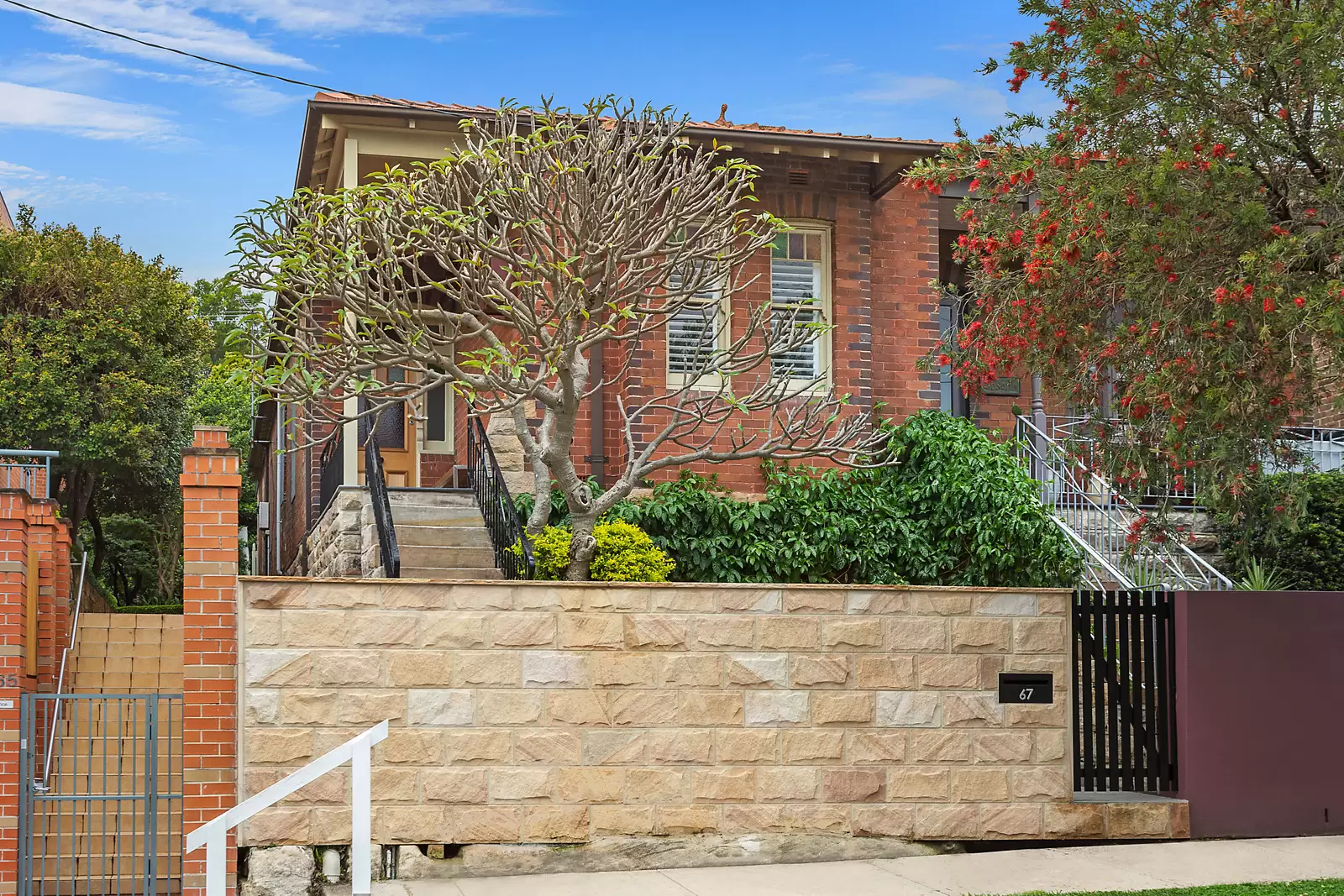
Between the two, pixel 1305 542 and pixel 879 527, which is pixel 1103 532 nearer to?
pixel 1305 542

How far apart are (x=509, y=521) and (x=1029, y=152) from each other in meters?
5.48

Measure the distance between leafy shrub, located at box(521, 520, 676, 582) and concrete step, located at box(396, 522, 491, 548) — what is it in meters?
1.65

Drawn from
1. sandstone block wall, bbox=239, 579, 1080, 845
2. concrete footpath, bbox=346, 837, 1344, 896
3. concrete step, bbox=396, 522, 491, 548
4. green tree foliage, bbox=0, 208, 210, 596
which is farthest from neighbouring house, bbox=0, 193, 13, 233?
concrete footpath, bbox=346, 837, 1344, 896

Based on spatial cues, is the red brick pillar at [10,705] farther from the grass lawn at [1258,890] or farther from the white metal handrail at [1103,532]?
the white metal handrail at [1103,532]

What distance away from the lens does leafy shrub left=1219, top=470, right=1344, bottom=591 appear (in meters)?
15.0

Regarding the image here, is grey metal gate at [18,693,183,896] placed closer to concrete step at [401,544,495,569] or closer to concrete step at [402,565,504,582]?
concrete step at [402,565,504,582]

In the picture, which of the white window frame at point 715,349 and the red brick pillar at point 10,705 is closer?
the red brick pillar at point 10,705

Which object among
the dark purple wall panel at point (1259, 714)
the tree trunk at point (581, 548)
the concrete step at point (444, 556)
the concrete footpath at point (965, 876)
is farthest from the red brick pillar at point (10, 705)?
→ the dark purple wall panel at point (1259, 714)

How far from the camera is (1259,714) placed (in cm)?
970

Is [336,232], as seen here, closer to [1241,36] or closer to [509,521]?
[509,521]

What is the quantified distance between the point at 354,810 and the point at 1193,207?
581cm

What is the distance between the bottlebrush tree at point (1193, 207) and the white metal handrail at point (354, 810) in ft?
16.9

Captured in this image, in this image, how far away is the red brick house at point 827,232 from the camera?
539 inches

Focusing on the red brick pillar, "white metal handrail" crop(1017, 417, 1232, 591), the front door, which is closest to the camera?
the red brick pillar
